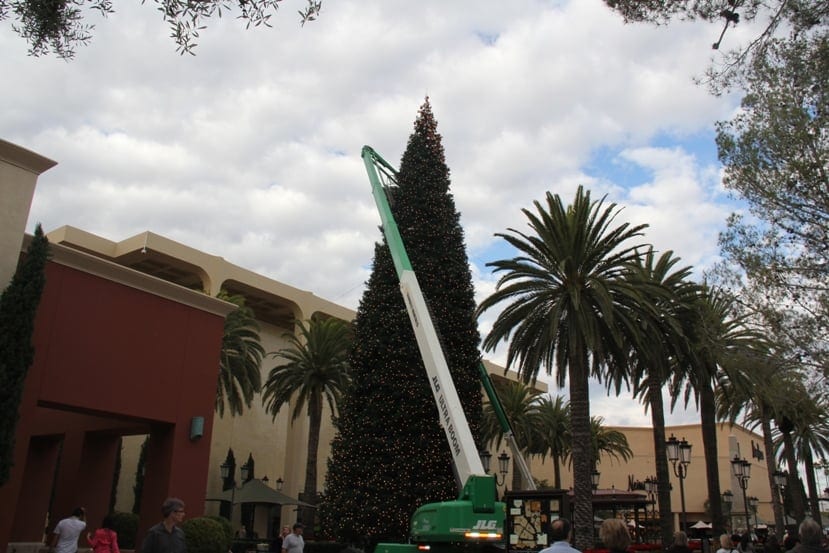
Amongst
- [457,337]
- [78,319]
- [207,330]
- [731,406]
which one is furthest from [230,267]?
[731,406]

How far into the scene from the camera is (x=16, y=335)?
567 inches

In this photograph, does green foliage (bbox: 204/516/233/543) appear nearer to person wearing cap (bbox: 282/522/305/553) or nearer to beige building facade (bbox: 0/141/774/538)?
person wearing cap (bbox: 282/522/305/553)

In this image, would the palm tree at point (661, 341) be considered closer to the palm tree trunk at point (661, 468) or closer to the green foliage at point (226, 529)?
the palm tree trunk at point (661, 468)

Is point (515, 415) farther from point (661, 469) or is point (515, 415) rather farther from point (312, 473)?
point (661, 469)

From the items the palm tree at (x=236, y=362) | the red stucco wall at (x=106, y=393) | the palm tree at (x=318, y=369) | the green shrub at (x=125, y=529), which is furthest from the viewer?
the palm tree at (x=318, y=369)

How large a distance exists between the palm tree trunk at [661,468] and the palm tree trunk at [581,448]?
480cm

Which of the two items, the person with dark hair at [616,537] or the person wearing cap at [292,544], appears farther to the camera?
the person wearing cap at [292,544]

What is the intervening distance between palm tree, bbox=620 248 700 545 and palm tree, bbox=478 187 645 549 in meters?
0.85

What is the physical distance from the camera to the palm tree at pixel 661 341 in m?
23.9

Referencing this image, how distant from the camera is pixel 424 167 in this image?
93.7ft

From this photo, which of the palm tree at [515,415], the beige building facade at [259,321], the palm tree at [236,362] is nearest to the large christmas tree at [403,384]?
the palm tree at [236,362]

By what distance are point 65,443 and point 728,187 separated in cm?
1939

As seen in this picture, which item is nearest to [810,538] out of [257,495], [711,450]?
[711,450]

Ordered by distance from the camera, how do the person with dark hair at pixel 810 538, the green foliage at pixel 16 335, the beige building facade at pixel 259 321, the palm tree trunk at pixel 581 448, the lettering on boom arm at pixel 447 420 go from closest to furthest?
the person with dark hair at pixel 810 538 < the green foliage at pixel 16 335 < the lettering on boom arm at pixel 447 420 < the palm tree trunk at pixel 581 448 < the beige building facade at pixel 259 321
